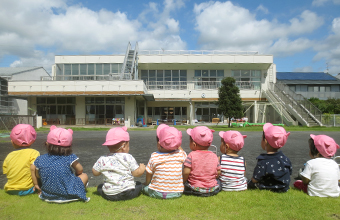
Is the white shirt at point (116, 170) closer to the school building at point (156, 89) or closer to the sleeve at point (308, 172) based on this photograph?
the sleeve at point (308, 172)

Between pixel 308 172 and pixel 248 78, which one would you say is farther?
pixel 248 78

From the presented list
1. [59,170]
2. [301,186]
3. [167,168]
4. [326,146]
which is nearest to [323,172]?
[326,146]

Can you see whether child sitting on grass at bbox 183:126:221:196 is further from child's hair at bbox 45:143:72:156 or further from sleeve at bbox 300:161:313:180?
child's hair at bbox 45:143:72:156

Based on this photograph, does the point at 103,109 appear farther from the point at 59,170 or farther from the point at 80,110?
the point at 59,170

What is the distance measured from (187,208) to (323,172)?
1.98 meters

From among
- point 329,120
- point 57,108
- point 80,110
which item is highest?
point 57,108

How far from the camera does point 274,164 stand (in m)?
3.75

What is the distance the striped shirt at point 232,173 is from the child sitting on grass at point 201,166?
0.18 m

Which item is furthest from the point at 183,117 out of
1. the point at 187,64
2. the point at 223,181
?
the point at 223,181

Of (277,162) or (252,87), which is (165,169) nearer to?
(277,162)

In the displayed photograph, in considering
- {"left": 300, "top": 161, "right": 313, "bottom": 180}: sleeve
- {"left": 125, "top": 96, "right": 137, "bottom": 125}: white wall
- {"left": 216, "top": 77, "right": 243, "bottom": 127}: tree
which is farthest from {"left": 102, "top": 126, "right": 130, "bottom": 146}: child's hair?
{"left": 125, "top": 96, "right": 137, "bottom": 125}: white wall

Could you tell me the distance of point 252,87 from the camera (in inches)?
1361

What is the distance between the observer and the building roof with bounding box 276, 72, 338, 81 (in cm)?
5619

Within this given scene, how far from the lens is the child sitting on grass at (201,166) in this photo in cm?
371
